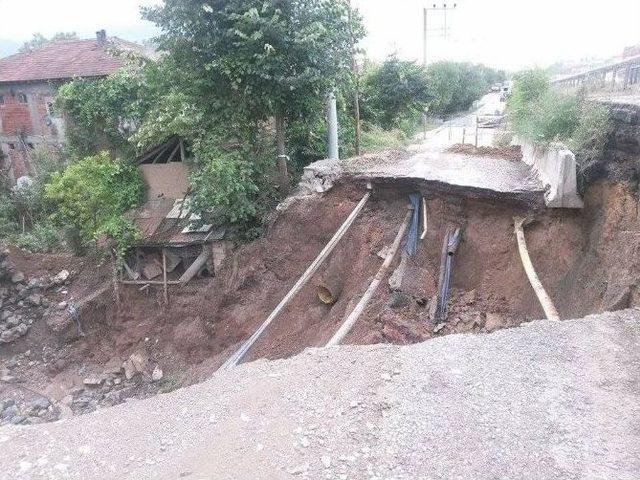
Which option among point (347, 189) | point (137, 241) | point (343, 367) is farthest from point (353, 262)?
point (137, 241)

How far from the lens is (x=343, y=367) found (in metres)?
5.08

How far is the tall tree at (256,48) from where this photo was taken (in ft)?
29.9

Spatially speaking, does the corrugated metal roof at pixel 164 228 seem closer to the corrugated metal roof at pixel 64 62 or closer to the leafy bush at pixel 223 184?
the leafy bush at pixel 223 184

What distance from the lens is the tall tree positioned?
29.9 ft

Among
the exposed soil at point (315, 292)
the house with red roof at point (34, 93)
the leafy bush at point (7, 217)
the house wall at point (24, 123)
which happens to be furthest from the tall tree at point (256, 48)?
the house wall at point (24, 123)

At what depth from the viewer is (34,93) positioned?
809 inches

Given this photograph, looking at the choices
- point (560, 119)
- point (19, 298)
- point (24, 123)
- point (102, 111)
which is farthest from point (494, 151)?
point (24, 123)

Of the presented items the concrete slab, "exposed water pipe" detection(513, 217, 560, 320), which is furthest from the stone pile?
"exposed water pipe" detection(513, 217, 560, 320)

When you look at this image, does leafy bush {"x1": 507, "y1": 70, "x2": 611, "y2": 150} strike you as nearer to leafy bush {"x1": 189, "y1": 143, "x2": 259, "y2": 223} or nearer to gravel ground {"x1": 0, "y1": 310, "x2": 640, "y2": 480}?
gravel ground {"x1": 0, "y1": 310, "x2": 640, "y2": 480}

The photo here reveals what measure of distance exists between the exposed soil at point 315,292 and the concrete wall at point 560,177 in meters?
0.27

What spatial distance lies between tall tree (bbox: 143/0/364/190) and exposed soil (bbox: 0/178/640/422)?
7.65 feet

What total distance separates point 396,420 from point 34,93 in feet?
73.2

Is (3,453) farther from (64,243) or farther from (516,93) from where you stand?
(516,93)

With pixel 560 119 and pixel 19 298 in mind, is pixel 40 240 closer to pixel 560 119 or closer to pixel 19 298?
pixel 19 298
